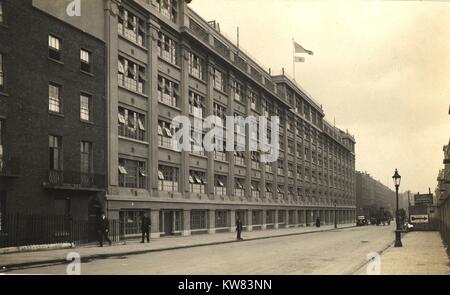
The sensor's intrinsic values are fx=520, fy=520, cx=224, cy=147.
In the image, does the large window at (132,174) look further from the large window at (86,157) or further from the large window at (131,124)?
the large window at (86,157)

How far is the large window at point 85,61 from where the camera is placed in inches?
1242

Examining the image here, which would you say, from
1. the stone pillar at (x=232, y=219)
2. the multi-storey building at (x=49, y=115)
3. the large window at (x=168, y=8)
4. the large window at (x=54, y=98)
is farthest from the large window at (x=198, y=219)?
the large window at (x=54, y=98)

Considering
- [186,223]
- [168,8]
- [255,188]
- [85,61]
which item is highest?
[168,8]

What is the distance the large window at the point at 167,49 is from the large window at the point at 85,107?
9.36 meters

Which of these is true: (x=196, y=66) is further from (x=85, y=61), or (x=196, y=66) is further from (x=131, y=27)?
(x=85, y=61)

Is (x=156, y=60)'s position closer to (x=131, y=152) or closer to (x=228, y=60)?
(x=131, y=152)

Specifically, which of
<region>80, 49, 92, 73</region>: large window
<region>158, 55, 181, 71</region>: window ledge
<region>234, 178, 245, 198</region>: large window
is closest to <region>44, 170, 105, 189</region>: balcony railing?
<region>80, 49, 92, 73</region>: large window

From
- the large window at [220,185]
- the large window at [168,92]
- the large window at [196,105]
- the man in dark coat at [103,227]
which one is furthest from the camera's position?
the large window at [220,185]

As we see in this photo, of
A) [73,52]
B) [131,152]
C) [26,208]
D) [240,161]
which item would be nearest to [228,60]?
[240,161]

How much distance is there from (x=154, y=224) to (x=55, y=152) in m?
10.8

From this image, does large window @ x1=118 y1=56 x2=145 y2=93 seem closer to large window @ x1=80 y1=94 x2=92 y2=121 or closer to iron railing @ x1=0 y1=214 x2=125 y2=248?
large window @ x1=80 y1=94 x2=92 y2=121

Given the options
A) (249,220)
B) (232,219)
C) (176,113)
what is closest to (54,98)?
(176,113)

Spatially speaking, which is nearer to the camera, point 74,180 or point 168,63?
point 74,180

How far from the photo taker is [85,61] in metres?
31.8
